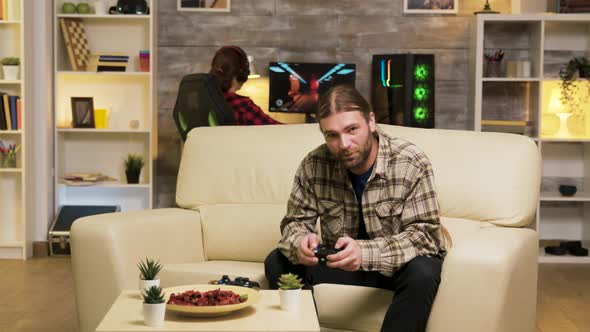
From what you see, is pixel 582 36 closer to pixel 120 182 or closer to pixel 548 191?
pixel 548 191

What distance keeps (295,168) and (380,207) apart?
81 centimetres

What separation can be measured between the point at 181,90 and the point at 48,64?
6.06 ft

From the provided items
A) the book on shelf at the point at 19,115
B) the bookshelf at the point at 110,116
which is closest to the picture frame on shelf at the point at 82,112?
the bookshelf at the point at 110,116

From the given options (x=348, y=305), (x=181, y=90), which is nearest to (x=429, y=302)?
(x=348, y=305)

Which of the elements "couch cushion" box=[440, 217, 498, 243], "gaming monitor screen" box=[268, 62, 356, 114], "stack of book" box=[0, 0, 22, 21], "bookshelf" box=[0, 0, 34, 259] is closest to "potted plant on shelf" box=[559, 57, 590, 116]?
"gaming monitor screen" box=[268, 62, 356, 114]

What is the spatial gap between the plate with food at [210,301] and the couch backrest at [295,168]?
121 centimetres

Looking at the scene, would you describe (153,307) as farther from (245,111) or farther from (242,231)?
(245,111)

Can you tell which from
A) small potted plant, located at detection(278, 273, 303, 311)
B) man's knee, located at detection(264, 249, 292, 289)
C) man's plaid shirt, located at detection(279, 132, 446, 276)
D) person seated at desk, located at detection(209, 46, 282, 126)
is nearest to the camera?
small potted plant, located at detection(278, 273, 303, 311)

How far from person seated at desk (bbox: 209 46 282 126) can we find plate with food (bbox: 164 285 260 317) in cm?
240

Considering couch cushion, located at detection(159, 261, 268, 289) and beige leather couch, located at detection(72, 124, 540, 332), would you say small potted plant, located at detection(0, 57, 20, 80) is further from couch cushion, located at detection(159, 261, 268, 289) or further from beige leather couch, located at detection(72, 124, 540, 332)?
couch cushion, located at detection(159, 261, 268, 289)

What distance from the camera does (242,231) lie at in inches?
154

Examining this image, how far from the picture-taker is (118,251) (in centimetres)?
344

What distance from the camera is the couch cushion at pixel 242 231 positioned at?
387 centimetres

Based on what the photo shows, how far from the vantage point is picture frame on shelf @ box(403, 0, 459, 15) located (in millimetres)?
6836
